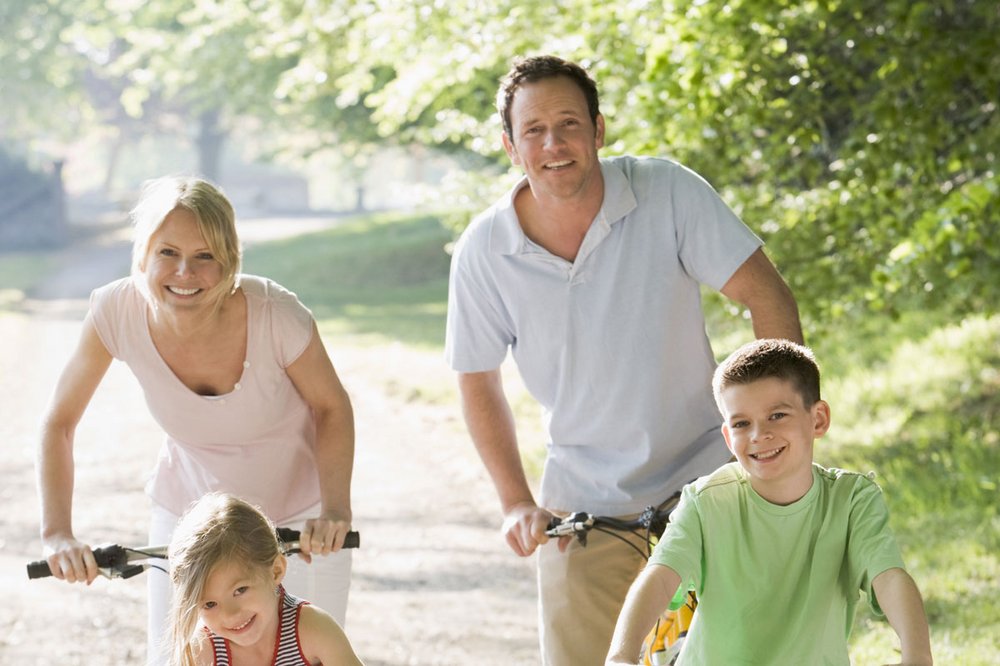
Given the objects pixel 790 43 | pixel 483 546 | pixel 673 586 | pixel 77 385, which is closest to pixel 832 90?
pixel 790 43

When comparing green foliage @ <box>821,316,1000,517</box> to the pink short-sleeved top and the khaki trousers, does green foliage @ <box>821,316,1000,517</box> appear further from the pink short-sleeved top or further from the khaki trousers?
the pink short-sleeved top

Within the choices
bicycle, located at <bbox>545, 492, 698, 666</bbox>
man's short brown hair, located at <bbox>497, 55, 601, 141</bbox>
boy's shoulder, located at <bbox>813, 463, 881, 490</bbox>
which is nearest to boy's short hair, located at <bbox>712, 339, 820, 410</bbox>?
boy's shoulder, located at <bbox>813, 463, 881, 490</bbox>

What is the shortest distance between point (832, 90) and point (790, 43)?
57 centimetres

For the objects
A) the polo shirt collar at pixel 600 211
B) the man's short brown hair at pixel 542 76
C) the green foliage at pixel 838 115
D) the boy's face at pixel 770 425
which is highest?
the green foliage at pixel 838 115

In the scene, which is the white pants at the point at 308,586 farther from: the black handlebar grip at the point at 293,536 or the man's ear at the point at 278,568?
the man's ear at the point at 278,568

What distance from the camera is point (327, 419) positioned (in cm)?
446

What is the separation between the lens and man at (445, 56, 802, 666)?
4176mm

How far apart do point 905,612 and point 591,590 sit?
1403mm

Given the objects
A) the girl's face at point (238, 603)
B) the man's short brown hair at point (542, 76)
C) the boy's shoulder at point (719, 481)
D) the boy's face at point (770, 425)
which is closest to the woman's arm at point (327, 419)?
the girl's face at point (238, 603)

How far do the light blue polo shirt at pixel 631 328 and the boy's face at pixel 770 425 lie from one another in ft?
3.14

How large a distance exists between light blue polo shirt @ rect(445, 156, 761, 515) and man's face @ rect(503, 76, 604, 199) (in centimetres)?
12

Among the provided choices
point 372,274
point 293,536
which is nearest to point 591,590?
point 293,536

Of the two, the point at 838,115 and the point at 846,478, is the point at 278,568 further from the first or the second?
the point at 838,115

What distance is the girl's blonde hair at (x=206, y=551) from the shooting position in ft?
11.4
